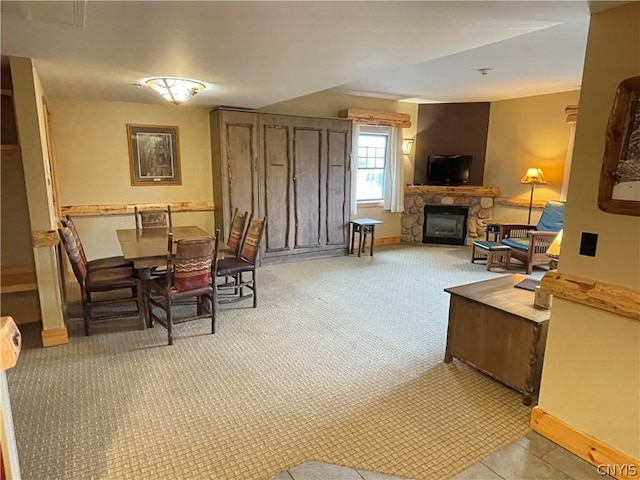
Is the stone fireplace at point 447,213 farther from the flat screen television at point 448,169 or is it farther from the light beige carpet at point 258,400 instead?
the light beige carpet at point 258,400

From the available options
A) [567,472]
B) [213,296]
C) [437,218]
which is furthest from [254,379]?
[437,218]

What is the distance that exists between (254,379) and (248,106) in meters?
3.75

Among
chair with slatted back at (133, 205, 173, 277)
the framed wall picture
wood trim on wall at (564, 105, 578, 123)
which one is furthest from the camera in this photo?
wood trim on wall at (564, 105, 578, 123)

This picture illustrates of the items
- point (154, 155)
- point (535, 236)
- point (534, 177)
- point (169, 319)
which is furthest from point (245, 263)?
point (534, 177)

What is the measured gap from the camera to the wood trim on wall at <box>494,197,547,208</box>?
6304 mm

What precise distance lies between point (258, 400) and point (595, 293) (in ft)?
6.58

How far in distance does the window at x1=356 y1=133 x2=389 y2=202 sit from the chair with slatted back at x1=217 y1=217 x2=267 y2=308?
3132 millimetres

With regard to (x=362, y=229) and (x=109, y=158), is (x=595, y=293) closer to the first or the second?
(x=362, y=229)

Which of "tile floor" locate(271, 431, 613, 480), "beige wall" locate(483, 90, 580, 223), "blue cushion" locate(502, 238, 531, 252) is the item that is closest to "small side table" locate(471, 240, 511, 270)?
"blue cushion" locate(502, 238, 531, 252)

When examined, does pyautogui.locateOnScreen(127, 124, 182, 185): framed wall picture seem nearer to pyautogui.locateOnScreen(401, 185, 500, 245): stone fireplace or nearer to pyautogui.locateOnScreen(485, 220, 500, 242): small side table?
pyautogui.locateOnScreen(401, 185, 500, 245): stone fireplace

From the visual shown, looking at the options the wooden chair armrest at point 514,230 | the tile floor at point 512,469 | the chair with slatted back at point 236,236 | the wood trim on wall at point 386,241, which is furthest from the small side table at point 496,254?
the tile floor at point 512,469

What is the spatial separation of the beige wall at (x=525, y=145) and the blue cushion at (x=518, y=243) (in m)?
0.94

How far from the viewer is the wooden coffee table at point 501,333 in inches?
97.0

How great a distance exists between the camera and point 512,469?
6.41 ft
